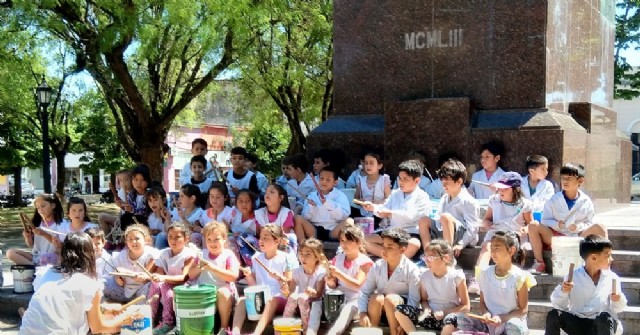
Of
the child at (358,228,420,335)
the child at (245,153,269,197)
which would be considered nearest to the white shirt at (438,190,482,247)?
the child at (358,228,420,335)

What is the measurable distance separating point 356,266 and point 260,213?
1576mm

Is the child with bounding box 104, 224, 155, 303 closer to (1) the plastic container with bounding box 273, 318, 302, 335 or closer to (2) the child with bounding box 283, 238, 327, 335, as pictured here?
(2) the child with bounding box 283, 238, 327, 335

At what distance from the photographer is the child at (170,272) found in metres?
6.14

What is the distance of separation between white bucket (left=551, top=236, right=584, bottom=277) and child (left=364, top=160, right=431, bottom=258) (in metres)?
1.19

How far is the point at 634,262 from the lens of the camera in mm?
6059

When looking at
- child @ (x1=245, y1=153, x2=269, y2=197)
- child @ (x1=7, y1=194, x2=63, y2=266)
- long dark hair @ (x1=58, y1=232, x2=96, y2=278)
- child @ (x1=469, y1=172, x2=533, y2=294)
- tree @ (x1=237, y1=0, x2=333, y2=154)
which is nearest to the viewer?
long dark hair @ (x1=58, y1=232, x2=96, y2=278)

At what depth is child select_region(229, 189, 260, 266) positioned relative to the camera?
6.91 meters

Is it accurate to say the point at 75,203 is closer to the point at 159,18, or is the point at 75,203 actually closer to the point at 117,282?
the point at 117,282

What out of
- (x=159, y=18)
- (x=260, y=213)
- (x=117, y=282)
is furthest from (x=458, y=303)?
(x=159, y=18)

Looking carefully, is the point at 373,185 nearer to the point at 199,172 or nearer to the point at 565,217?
the point at 565,217

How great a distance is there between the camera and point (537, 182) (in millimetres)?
7211

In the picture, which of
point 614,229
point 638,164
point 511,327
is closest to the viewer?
point 511,327

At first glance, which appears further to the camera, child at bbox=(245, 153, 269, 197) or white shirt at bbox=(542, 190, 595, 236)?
child at bbox=(245, 153, 269, 197)

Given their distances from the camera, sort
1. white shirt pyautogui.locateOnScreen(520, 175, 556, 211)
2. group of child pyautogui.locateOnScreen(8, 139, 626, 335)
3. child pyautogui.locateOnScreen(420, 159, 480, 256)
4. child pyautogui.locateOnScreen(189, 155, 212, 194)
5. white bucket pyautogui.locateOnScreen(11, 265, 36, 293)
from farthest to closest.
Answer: child pyautogui.locateOnScreen(189, 155, 212, 194) → white bucket pyautogui.locateOnScreen(11, 265, 36, 293) → white shirt pyautogui.locateOnScreen(520, 175, 556, 211) → child pyautogui.locateOnScreen(420, 159, 480, 256) → group of child pyautogui.locateOnScreen(8, 139, 626, 335)
